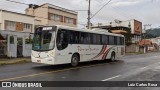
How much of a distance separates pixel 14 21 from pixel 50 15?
13.4m

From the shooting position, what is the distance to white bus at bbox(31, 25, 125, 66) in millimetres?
17812

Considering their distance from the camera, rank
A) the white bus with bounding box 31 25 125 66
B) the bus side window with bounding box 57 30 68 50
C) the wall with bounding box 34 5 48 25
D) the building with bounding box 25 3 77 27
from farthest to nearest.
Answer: the building with bounding box 25 3 77 27
the wall with bounding box 34 5 48 25
the bus side window with bounding box 57 30 68 50
the white bus with bounding box 31 25 125 66

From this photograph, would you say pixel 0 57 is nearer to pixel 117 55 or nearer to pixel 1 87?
pixel 117 55

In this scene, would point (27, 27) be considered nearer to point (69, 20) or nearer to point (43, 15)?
point (43, 15)

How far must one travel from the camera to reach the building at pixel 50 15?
214ft

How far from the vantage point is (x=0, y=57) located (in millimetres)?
26734

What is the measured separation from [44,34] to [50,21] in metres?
48.6

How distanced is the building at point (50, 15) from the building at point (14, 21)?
13.1ft

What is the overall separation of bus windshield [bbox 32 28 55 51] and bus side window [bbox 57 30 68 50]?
41 cm

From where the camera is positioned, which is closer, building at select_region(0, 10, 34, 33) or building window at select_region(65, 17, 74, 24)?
building at select_region(0, 10, 34, 33)

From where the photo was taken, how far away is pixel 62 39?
18406 millimetres

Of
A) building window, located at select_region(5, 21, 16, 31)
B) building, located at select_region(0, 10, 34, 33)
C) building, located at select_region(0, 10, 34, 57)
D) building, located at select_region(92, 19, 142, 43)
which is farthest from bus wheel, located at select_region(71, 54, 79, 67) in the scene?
building, located at select_region(92, 19, 142, 43)

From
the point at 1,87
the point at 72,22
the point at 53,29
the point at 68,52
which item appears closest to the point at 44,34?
the point at 53,29

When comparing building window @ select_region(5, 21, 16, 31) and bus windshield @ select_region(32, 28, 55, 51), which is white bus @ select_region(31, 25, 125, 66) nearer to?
bus windshield @ select_region(32, 28, 55, 51)
